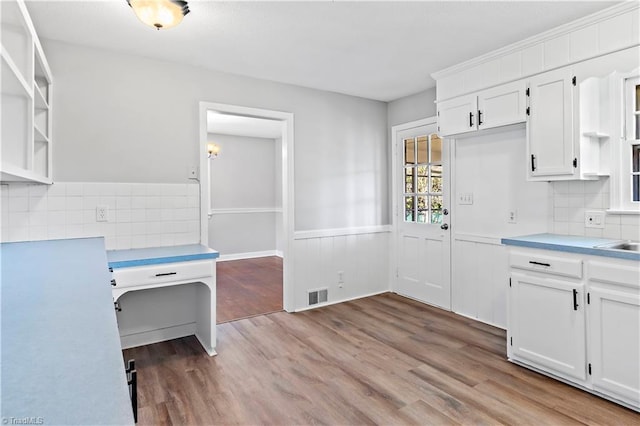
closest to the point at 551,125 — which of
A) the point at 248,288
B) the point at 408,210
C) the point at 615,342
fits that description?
the point at 615,342

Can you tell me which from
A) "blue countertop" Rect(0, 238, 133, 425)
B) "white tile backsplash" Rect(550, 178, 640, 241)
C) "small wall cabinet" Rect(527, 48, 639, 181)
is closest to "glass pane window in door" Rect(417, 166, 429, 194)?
"white tile backsplash" Rect(550, 178, 640, 241)

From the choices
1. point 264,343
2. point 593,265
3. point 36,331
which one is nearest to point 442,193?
point 593,265

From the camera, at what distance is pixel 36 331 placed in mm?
858

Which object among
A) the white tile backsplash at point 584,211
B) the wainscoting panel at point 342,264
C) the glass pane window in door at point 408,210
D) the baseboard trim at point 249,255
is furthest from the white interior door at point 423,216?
the baseboard trim at point 249,255

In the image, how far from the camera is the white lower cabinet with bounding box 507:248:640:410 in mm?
2051

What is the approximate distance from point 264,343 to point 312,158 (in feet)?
6.59

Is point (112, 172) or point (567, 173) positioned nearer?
point (567, 173)

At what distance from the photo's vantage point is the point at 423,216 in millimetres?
4246

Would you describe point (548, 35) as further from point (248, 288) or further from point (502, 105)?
point (248, 288)

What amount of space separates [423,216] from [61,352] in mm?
3904

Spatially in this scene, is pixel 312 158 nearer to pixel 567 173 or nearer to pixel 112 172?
pixel 112 172

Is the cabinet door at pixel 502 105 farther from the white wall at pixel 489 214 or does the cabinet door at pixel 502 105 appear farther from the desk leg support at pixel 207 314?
the desk leg support at pixel 207 314

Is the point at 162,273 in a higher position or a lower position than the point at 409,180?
lower

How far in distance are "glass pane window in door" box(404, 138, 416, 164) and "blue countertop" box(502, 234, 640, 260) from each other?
186 cm
